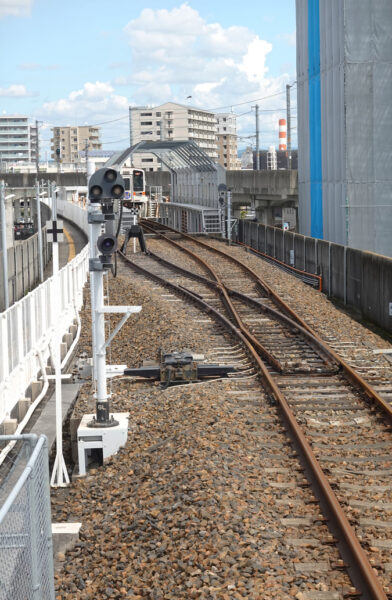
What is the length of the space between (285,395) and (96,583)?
538 centimetres

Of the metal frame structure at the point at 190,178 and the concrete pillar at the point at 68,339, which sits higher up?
the metal frame structure at the point at 190,178

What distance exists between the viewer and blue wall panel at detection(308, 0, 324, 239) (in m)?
31.1

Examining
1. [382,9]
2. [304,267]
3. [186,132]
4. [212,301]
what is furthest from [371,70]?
[186,132]

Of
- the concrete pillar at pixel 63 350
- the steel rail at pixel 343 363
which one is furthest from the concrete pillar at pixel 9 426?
the concrete pillar at pixel 63 350

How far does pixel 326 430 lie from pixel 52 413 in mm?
4085

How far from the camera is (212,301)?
20.5 m

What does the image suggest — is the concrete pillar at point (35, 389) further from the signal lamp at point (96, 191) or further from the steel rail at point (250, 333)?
the signal lamp at point (96, 191)

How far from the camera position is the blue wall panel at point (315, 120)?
1224 inches

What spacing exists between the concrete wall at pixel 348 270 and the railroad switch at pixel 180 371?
629 cm

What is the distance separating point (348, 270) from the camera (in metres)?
22.2

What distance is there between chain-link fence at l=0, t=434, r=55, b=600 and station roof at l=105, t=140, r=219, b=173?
111 ft

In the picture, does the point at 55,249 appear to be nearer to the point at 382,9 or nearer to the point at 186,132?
the point at 382,9

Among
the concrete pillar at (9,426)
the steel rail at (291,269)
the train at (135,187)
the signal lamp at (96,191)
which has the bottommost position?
the concrete pillar at (9,426)

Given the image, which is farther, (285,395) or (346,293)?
(346,293)
